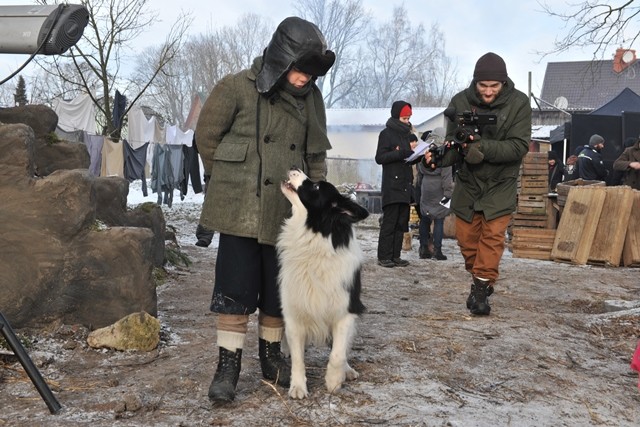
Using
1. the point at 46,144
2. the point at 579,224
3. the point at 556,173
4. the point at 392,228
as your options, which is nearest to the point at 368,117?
the point at 556,173

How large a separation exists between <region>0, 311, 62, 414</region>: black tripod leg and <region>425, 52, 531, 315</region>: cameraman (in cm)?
339

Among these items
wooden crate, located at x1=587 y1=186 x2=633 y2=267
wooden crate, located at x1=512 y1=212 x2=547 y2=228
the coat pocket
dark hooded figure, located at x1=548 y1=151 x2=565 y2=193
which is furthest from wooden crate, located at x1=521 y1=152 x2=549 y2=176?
the coat pocket

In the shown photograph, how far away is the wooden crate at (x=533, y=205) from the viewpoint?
9.82 m

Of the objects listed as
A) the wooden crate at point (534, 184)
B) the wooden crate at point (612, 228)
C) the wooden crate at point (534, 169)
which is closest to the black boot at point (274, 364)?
the wooden crate at point (612, 228)

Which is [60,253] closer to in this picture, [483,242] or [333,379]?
[333,379]

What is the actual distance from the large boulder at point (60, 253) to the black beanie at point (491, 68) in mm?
2964

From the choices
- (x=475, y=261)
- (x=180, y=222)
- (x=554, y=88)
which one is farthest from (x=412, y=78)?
(x=475, y=261)

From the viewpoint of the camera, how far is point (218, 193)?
3.41 m

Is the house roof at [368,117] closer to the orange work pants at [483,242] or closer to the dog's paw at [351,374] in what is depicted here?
the orange work pants at [483,242]

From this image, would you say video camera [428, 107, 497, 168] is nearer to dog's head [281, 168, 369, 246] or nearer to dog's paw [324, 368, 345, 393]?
dog's head [281, 168, 369, 246]

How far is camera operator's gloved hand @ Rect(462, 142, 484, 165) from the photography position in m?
4.86

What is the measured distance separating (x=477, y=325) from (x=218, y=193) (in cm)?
262

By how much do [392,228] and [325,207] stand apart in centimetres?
498

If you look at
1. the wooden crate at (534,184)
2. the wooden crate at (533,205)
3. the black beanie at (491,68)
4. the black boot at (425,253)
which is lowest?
the black boot at (425,253)
